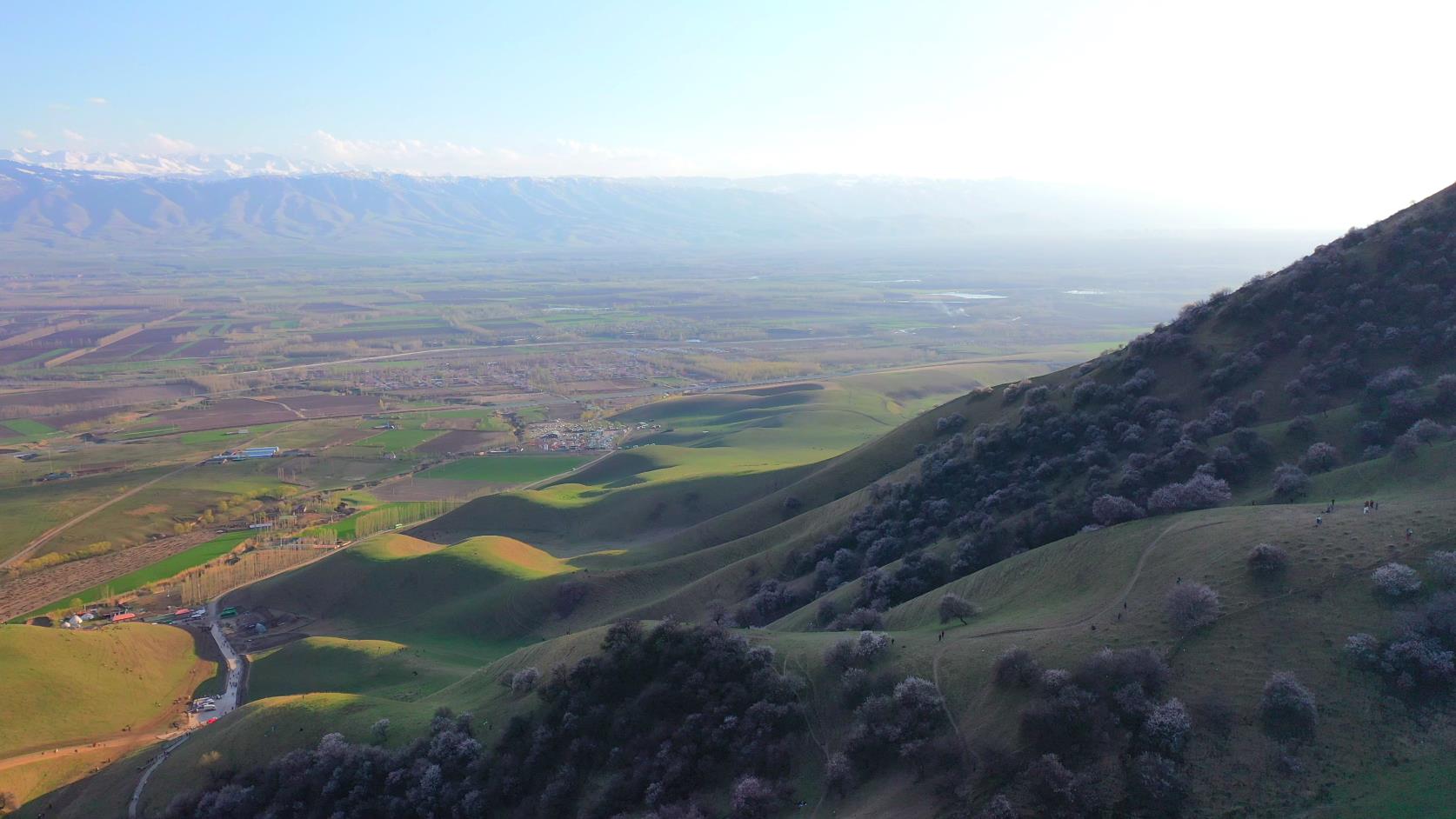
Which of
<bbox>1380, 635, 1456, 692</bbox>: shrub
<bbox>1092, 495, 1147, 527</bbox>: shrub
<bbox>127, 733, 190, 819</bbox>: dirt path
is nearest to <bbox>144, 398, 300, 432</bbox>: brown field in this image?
<bbox>127, 733, 190, 819</bbox>: dirt path

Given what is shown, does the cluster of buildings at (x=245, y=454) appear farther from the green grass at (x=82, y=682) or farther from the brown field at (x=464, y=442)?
the green grass at (x=82, y=682)


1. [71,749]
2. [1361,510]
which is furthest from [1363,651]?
[71,749]

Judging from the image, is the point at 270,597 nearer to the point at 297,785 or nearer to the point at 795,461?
the point at 297,785

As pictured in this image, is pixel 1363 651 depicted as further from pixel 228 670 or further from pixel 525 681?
pixel 228 670

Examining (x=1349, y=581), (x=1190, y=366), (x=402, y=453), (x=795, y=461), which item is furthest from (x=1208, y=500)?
(x=402, y=453)

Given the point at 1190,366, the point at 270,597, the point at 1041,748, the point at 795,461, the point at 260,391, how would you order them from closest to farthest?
the point at 1041,748 → the point at 1190,366 → the point at 270,597 → the point at 795,461 → the point at 260,391
